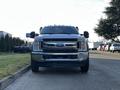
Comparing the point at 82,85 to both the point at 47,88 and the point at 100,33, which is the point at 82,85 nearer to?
the point at 47,88

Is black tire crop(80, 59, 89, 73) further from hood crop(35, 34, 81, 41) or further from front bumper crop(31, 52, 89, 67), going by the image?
hood crop(35, 34, 81, 41)

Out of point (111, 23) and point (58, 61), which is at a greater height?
point (111, 23)

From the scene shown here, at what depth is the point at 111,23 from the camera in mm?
80125

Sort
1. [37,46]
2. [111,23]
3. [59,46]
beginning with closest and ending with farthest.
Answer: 1. [59,46]
2. [37,46]
3. [111,23]

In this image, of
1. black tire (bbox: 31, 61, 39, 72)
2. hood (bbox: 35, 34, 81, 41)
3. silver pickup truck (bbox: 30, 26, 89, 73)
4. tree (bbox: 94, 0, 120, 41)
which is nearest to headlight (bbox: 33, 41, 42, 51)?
silver pickup truck (bbox: 30, 26, 89, 73)

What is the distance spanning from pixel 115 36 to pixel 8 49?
24.4m

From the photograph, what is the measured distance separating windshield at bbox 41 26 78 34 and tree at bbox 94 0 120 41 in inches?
2240

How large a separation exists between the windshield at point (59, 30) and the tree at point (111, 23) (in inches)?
2240

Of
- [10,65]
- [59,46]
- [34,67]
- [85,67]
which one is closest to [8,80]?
[59,46]

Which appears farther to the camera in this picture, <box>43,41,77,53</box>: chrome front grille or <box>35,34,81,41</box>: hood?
<box>35,34,81,41</box>: hood

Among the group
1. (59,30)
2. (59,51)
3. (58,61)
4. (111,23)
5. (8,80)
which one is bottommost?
(8,80)

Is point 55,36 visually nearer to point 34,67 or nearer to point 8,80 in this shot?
point 34,67

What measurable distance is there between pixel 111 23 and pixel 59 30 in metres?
59.1

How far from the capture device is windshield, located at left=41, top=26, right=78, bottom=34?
21.6 m
